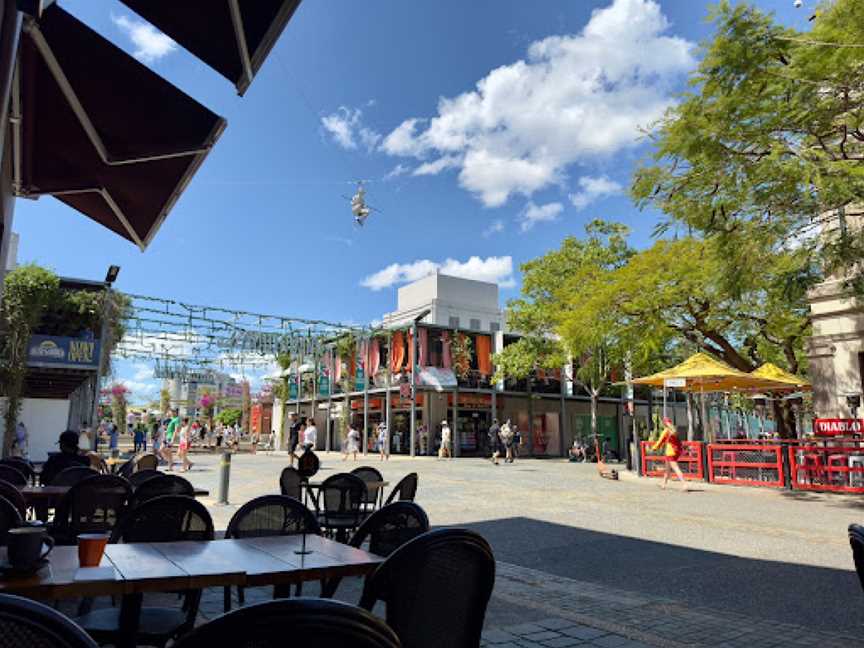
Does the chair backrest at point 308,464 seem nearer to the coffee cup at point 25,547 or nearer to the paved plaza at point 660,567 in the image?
the paved plaza at point 660,567

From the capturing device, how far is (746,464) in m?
15.5

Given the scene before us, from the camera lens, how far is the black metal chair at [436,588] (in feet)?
7.17

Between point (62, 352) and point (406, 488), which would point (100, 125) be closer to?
point (406, 488)

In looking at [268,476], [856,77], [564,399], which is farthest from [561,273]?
[856,77]

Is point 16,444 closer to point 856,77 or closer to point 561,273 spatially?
point 856,77

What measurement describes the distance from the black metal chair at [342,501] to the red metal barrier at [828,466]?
11782 mm

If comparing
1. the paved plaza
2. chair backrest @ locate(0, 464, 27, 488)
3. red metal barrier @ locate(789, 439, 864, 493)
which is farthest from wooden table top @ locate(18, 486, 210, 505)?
red metal barrier @ locate(789, 439, 864, 493)

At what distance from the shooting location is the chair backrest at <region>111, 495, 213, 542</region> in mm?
3574

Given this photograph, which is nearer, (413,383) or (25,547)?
(25,547)

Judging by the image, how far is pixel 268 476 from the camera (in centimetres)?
1769

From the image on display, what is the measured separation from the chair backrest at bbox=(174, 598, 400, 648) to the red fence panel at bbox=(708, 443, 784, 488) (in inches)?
626

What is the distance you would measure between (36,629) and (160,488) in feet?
12.3

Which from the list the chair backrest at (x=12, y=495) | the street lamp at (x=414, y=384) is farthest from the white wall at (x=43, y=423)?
the chair backrest at (x=12, y=495)

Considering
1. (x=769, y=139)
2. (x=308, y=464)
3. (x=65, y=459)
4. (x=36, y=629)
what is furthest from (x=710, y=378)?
(x=36, y=629)
